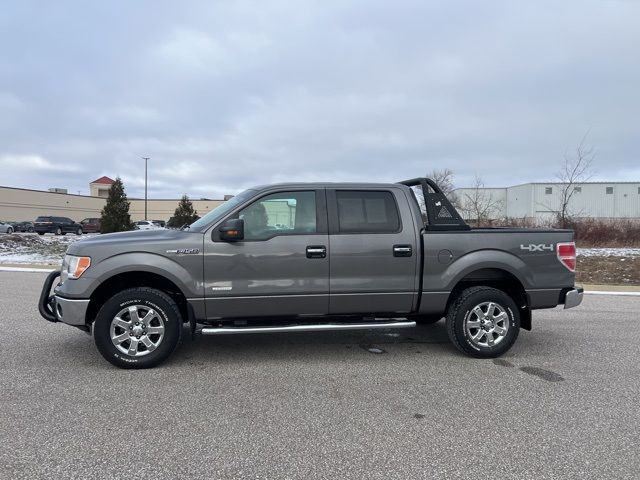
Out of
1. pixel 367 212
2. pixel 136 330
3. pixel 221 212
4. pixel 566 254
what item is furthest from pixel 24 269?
pixel 566 254

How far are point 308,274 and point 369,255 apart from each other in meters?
0.70

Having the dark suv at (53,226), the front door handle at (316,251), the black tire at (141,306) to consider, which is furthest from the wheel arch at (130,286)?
the dark suv at (53,226)

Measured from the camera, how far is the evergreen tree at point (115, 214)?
27266mm

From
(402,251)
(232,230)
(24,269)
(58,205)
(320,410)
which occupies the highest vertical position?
(58,205)

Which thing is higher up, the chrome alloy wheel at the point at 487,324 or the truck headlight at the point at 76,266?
the truck headlight at the point at 76,266

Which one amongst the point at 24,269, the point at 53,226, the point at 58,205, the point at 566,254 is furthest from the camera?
the point at 58,205

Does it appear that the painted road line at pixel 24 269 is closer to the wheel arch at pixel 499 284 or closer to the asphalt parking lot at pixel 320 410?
the asphalt parking lot at pixel 320 410

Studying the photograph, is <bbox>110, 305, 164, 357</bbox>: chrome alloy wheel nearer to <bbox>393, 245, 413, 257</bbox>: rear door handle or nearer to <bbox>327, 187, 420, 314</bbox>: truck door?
<bbox>327, 187, 420, 314</bbox>: truck door

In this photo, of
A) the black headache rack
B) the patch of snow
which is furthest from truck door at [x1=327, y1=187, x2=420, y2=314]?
the patch of snow

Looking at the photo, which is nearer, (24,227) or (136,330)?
(136,330)

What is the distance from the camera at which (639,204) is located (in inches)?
2165

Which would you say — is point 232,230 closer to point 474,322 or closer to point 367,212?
point 367,212

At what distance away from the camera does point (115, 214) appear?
27641 mm

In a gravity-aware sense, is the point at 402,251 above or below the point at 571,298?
above
